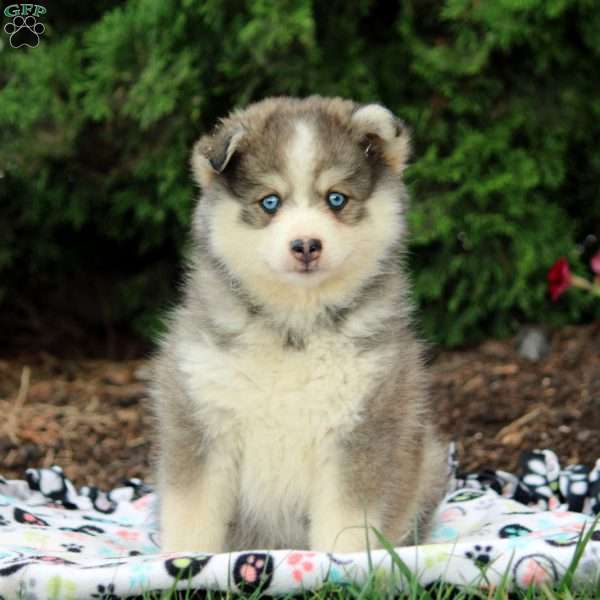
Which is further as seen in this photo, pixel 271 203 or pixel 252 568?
pixel 271 203

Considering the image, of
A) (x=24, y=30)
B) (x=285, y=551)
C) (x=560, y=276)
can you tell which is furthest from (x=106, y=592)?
(x=24, y=30)

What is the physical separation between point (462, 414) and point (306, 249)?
8.76 feet

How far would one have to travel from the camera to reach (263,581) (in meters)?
3.27

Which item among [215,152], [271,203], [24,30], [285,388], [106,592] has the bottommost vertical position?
[106,592]

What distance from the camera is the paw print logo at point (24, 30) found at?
6.54 metres

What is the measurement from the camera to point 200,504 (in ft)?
12.0

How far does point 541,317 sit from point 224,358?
3.25 meters

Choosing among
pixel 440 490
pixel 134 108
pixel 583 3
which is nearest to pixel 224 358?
pixel 440 490

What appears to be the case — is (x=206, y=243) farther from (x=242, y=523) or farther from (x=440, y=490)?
(x=440, y=490)

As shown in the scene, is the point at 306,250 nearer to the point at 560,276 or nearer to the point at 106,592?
the point at 106,592

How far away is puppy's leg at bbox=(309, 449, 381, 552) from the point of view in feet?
11.7

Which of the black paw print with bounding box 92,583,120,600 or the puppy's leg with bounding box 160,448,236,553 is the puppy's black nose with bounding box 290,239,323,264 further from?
the black paw print with bounding box 92,583,120,600

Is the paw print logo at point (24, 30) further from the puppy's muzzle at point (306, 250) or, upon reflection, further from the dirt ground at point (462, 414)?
the puppy's muzzle at point (306, 250)

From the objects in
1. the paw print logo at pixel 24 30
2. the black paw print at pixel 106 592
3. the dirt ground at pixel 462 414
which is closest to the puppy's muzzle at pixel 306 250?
the black paw print at pixel 106 592
